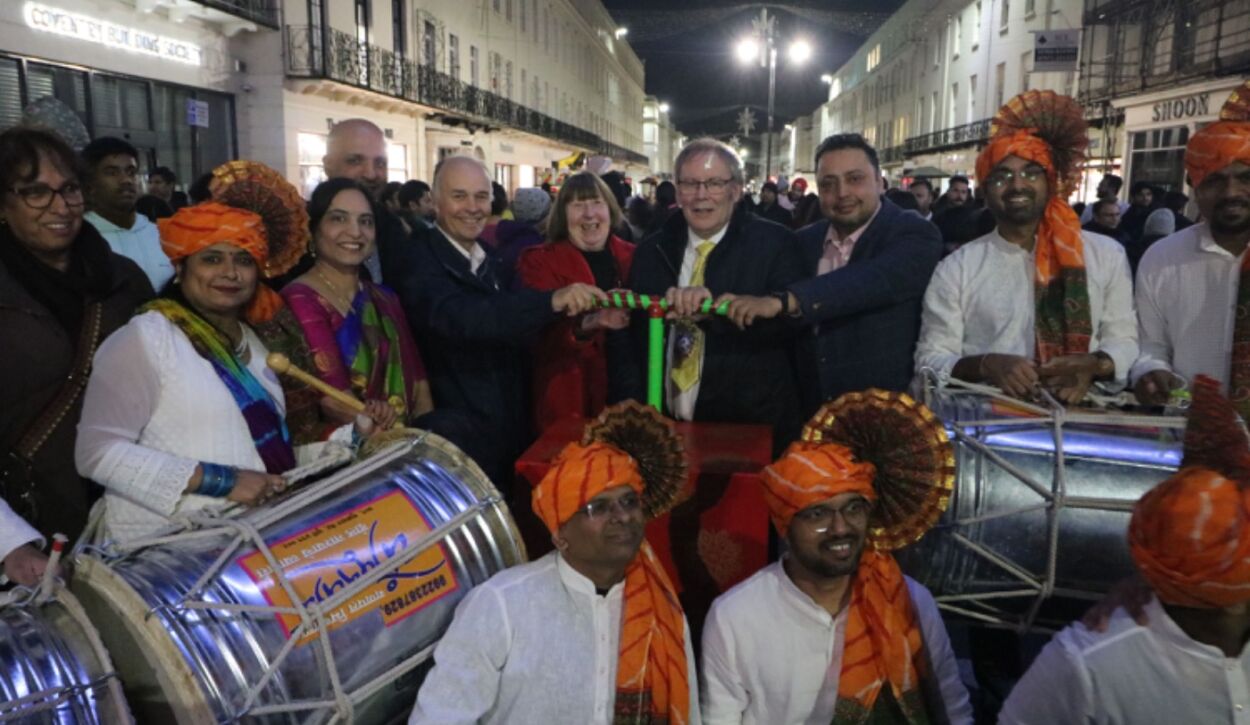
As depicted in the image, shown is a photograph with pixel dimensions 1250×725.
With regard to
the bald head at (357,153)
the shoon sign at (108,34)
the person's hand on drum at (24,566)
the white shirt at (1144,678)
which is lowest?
the white shirt at (1144,678)

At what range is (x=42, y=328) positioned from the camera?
8.61ft

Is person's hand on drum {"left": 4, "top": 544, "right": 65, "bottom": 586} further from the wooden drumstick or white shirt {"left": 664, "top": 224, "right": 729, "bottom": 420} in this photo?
white shirt {"left": 664, "top": 224, "right": 729, "bottom": 420}

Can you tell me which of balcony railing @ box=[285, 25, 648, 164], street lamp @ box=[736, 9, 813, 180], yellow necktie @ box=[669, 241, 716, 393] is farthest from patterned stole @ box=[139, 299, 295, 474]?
street lamp @ box=[736, 9, 813, 180]

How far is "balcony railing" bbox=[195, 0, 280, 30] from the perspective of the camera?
14.6m

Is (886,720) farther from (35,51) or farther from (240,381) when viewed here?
(35,51)

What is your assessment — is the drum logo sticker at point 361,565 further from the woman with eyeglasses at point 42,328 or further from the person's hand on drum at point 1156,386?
the person's hand on drum at point 1156,386

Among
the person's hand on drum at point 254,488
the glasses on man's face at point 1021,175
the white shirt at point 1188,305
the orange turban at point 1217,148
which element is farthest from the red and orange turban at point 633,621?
the orange turban at point 1217,148

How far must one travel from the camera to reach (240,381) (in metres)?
2.47

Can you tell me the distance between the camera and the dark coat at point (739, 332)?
3234 mm

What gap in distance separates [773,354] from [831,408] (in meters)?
0.88

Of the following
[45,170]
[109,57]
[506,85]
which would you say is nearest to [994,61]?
[506,85]

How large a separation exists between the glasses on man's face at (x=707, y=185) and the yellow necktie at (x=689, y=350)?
8.1 inches

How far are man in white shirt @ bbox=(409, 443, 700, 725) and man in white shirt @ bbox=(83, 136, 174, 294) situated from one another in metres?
3.08

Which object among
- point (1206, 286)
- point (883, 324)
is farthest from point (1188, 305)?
point (883, 324)
